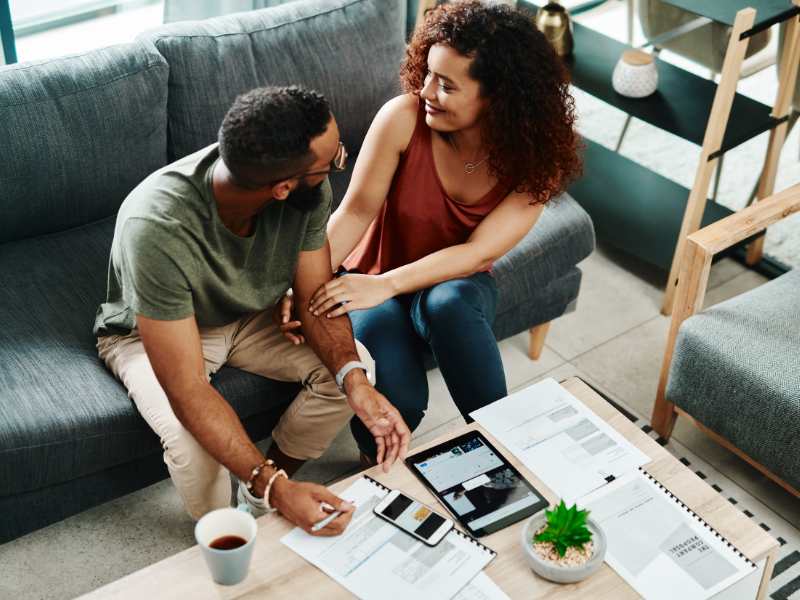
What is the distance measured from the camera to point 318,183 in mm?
1718

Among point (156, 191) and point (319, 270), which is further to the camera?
point (319, 270)

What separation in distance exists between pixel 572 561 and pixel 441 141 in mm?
A: 952

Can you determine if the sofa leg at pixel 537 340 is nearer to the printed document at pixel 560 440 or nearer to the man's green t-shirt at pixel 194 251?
the printed document at pixel 560 440

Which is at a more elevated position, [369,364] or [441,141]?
[441,141]

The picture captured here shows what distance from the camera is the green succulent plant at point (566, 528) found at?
1498 mm

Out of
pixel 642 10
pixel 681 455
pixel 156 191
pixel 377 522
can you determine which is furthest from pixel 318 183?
pixel 642 10

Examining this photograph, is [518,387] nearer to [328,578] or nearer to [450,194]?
[450,194]

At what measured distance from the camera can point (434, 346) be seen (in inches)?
80.7

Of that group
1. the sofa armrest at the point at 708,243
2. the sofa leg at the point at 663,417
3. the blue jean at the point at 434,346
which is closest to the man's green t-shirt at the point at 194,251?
the blue jean at the point at 434,346

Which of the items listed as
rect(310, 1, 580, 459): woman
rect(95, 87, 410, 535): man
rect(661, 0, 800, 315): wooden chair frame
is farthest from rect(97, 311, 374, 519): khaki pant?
rect(661, 0, 800, 315): wooden chair frame

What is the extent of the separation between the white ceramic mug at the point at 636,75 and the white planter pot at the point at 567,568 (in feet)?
4.98

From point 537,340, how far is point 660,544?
1.04 metres

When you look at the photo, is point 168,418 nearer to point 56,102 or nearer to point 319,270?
point 319,270

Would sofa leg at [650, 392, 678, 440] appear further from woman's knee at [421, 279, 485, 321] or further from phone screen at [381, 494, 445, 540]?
phone screen at [381, 494, 445, 540]
